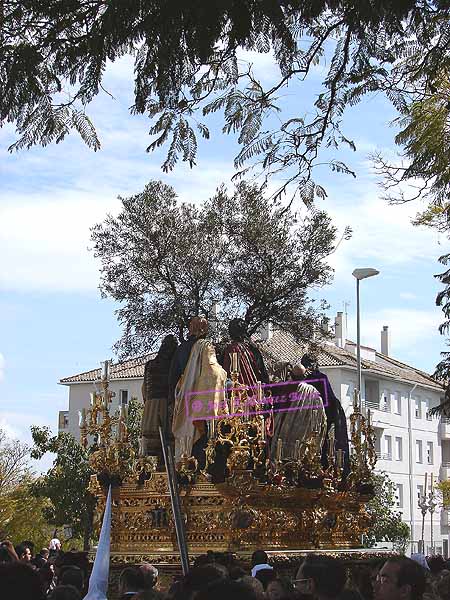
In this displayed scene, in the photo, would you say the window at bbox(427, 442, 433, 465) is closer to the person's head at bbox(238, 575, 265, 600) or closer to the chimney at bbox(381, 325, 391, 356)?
the chimney at bbox(381, 325, 391, 356)

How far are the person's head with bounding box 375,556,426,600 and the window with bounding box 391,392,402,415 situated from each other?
2688 inches

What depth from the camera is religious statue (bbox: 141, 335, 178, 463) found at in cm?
1578

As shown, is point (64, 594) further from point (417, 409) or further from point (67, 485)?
point (417, 409)

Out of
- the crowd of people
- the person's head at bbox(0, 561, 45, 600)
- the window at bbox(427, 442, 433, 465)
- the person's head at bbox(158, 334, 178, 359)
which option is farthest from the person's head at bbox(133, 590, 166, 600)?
the window at bbox(427, 442, 433, 465)

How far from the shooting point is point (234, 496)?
14195mm

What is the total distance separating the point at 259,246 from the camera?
25.1m

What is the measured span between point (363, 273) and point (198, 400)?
56.3 feet

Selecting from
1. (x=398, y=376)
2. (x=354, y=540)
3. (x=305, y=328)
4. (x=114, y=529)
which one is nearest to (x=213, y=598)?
(x=114, y=529)

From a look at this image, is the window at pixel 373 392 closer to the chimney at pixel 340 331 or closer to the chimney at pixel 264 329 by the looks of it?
the chimney at pixel 340 331

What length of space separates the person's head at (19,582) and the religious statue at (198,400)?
10083mm

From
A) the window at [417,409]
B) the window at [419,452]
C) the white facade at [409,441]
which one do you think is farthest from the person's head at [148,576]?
the window at [417,409]

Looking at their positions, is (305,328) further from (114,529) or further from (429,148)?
(429,148)

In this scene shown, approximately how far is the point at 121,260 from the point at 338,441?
31.8ft

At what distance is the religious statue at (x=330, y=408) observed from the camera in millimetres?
17328
